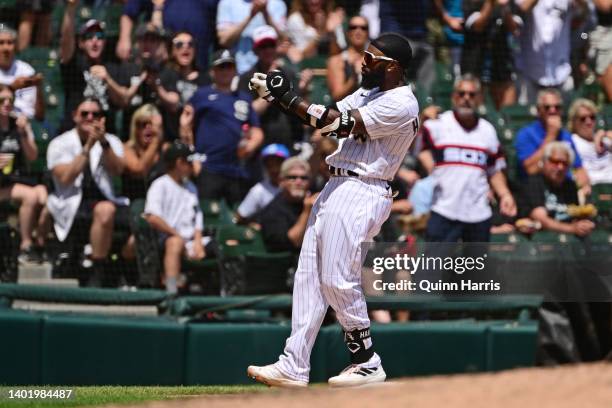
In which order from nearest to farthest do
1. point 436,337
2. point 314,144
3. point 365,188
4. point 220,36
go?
1. point 365,188
2. point 436,337
3. point 314,144
4. point 220,36

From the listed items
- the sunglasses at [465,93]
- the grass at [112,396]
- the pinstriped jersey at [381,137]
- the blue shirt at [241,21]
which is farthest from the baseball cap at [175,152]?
the pinstriped jersey at [381,137]

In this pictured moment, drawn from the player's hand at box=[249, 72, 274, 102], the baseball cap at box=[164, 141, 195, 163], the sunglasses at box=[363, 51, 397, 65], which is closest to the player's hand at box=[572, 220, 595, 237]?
the baseball cap at box=[164, 141, 195, 163]

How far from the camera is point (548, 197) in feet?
34.8

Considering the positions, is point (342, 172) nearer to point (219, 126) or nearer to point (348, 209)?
point (348, 209)

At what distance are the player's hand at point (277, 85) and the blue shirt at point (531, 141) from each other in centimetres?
477

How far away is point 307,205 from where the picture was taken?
32.7 feet

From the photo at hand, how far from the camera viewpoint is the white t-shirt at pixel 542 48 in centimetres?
1205

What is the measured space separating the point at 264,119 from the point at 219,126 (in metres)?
0.54

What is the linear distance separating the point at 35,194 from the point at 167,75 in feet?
5.54

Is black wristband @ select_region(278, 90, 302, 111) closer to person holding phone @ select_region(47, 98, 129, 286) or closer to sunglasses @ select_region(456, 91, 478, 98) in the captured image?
person holding phone @ select_region(47, 98, 129, 286)

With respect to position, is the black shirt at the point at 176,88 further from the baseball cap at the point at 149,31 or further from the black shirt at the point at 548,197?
the black shirt at the point at 548,197

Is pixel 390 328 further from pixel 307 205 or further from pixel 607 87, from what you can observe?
pixel 607 87

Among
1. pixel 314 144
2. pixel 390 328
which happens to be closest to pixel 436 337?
A: pixel 390 328

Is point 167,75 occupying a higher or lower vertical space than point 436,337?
higher
